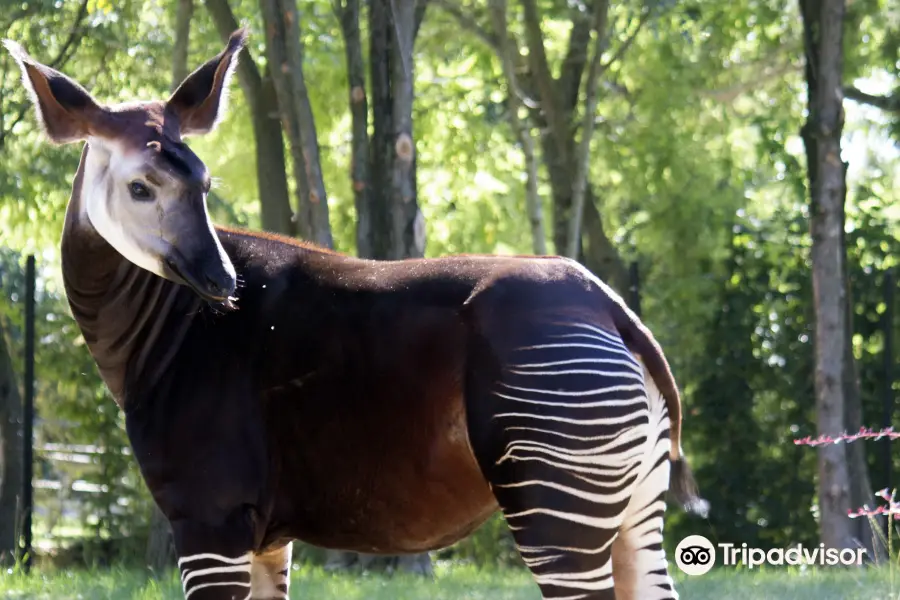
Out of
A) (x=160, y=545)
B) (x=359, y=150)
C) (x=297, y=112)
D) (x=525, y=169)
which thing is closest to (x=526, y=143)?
(x=525, y=169)

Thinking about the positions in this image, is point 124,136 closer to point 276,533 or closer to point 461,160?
point 276,533

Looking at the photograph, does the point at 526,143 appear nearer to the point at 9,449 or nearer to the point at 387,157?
the point at 387,157

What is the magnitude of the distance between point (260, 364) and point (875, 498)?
6642 mm

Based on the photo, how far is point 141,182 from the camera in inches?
118

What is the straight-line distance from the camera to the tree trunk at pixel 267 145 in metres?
8.70

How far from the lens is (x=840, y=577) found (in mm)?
6070

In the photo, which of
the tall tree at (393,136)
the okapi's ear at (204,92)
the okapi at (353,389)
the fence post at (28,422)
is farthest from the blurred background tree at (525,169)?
the okapi at (353,389)

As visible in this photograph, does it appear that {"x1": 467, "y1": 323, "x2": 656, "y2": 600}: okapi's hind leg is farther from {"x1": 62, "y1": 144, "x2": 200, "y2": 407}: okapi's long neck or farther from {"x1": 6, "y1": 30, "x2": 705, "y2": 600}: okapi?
{"x1": 62, "y1": 144, "x2": 200, "y2": 407}: okapi's long neck

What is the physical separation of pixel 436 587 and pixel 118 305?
300 centimetres

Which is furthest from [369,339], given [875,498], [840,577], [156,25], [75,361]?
[156,25]

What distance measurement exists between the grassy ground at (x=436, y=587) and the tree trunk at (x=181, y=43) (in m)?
3.11

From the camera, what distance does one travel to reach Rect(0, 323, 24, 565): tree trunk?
7980 millimetres

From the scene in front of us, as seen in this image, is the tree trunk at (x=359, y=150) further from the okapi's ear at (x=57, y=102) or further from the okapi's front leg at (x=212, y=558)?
the okapi's front leg at (x=212, y=558)

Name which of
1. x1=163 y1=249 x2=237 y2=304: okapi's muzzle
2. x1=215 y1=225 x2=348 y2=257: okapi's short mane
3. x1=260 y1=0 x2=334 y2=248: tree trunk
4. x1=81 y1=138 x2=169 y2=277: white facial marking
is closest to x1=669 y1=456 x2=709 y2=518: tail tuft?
x1=215 y1=225 x2=348 y2=257: okapi's short mane
